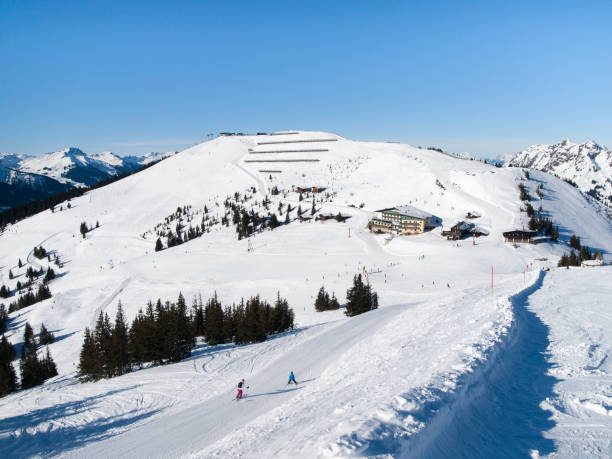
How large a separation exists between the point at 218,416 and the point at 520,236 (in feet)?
230

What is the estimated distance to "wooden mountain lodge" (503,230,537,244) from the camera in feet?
227

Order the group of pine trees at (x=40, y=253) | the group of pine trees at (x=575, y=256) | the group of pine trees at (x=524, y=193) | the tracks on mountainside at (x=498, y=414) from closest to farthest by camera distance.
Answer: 1. the tracks on mountainside at (x=498, y=414)
2. the group of pine trees at (x=575, y=256)
3. the group of pine trees at (x=524, y=193)
4. the group of pine trees at (x=40, y=253)

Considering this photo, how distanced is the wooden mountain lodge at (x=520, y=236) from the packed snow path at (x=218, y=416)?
190 ft

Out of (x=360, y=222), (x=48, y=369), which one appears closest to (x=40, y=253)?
(x=48, y=369)

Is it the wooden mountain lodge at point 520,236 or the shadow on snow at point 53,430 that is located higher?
the wooden mountain lodge at point 520,236

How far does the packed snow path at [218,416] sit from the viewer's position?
584 inches

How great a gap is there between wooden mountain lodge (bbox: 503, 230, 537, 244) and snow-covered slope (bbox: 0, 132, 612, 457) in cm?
178

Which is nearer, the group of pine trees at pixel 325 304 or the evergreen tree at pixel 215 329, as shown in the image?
the evergreen tree at pixel 215 329

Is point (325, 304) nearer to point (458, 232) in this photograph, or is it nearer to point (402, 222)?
point (458, 232)

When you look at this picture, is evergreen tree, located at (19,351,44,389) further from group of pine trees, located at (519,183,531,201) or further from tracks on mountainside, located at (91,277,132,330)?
group of pine trees, located at (519,183,531,201)

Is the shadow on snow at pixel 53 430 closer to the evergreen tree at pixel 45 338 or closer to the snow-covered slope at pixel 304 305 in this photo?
the snow-covered slope at pixel 304 305

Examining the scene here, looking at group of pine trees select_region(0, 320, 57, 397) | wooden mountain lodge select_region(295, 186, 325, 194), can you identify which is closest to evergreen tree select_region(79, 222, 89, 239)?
wooden mountain lodge select_region(295, 186, 325, 194)

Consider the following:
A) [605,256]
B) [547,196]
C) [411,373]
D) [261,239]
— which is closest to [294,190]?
[261,239]

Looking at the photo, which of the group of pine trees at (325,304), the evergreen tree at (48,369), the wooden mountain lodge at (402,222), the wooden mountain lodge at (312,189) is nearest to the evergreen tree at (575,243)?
the wooden mountain lodge at (402,222)
